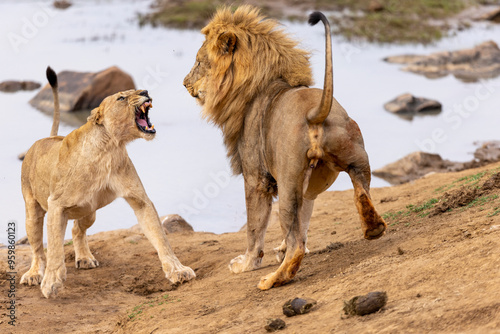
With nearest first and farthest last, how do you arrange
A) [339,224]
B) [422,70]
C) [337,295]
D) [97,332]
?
1. [337,295]
2. [97,332]
3. [339,224]
4. [422,70]

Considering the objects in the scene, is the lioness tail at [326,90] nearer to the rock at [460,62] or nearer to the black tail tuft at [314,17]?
the black tail tuft at [314,17]

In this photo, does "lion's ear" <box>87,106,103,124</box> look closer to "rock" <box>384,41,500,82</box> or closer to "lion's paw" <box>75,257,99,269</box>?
"lion's paw" <box>75,257,99,269</box>

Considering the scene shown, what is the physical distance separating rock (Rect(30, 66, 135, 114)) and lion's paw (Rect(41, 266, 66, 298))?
9.80 metres

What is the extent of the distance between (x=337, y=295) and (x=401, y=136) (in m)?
10.0

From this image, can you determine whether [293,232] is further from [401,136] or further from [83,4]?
Result: [83,4]

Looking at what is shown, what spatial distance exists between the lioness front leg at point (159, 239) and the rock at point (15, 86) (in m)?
12.2

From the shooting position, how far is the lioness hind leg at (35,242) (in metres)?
6.66

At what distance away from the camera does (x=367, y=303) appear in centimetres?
399

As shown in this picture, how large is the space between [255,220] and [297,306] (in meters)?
1.52

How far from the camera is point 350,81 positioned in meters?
19.0

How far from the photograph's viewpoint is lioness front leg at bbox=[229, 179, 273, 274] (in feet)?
19.0


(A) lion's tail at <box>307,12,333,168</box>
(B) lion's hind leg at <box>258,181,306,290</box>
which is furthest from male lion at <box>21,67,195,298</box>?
(A) lion's tail at <box>307,12,333,168</box>

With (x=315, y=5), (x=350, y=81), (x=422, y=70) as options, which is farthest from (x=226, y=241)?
(x=315, y=5)

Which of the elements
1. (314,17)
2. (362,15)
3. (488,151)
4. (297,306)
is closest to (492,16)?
(362,15)
